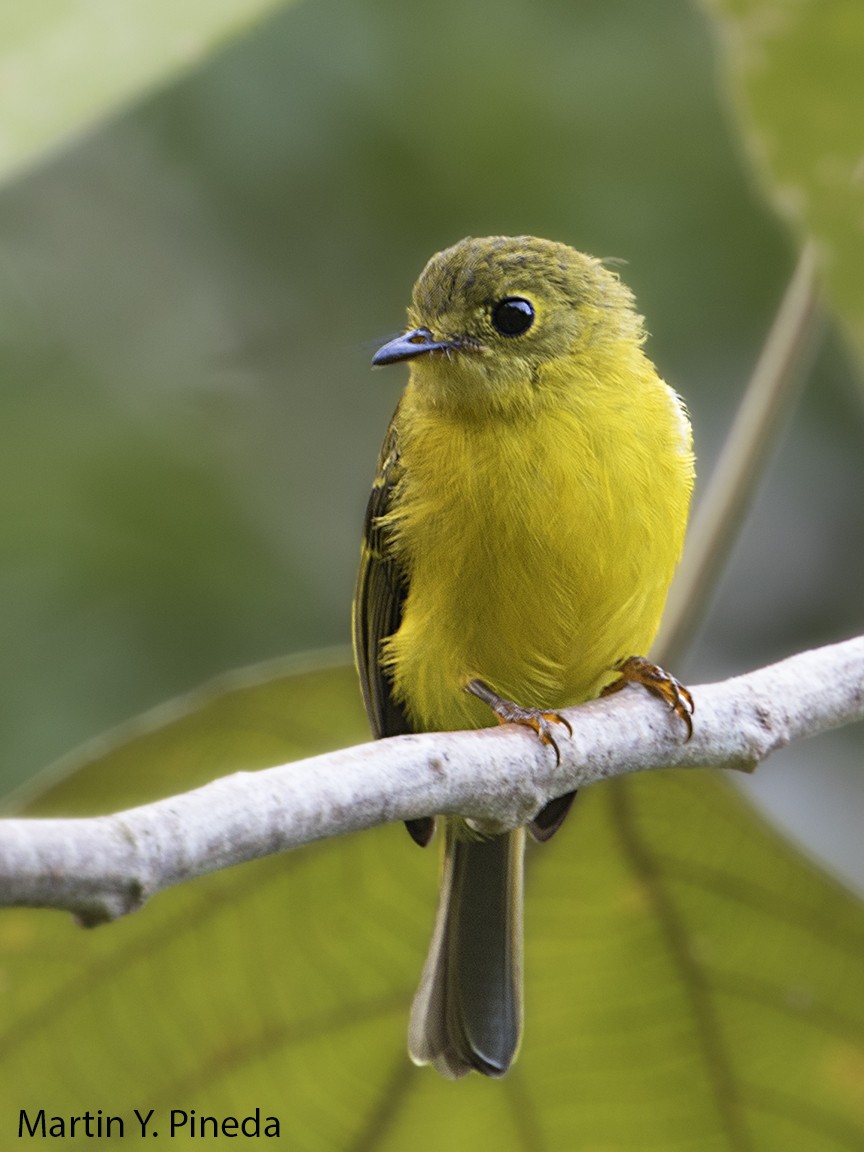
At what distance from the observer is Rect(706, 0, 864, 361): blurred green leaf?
259 centimetres

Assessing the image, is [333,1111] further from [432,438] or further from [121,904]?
[121,904]

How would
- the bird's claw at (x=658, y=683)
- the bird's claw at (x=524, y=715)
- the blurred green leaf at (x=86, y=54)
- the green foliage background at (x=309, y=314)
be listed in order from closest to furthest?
the blurred green leaf at (x=86, y=54) < the bird's claw at (x=524, y=715) < the bird's claw at (x=658, y=683) < the green foliage background at (x=309, y=314)

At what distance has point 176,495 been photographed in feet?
16.0

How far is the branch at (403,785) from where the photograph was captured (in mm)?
1391

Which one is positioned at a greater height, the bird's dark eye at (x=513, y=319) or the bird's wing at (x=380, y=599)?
the bird's dark eye at (x=513, y=319)

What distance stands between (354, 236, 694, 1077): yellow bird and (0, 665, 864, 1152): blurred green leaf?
0.36 feet

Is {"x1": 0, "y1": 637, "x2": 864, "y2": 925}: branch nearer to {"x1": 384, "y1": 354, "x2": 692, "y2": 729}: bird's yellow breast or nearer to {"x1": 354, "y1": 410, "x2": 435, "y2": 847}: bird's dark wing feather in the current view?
{"x1": 384, "y1": 354, "x2": 692, "y2": 729}: bird's yellow breast

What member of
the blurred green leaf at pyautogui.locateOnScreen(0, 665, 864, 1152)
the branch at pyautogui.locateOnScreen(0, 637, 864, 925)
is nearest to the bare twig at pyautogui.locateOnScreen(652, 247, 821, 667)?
the branch at pyautogui.locateOnScreen(0, 637, 864, 925)

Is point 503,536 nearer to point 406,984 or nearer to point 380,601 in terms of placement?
point 380,601

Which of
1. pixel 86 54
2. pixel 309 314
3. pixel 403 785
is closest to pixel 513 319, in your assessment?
pixel 86 54

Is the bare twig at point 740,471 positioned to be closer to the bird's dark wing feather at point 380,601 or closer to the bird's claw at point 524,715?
the bird's claw at point 524,715

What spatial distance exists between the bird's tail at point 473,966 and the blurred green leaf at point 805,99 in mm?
1274

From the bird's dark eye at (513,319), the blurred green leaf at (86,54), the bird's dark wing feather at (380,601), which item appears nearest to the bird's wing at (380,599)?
the bird's dark wing feather at (380,601)

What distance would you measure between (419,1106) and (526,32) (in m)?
3.41
